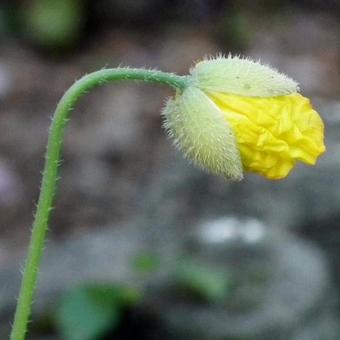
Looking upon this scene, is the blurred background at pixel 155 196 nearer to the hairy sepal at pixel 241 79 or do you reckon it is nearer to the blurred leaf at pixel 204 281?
the blurred leaf at pixel 204 281

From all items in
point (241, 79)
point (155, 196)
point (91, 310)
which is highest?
point (155, 196)

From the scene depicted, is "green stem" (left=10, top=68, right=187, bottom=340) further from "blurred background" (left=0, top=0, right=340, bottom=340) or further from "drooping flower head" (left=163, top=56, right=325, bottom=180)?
"blurred background" (left=0, top=0, right=340, bottom=340)

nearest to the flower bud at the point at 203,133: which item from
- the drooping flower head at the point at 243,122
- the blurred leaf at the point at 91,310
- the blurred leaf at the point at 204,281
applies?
the drooping flower head at the point at 243,122

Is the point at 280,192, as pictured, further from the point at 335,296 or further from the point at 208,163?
the point at 208,163

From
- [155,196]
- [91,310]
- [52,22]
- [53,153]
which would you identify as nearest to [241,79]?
[53,153]

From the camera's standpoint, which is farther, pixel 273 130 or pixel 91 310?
pixel 91 310

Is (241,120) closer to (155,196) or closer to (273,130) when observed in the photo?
(273,130)

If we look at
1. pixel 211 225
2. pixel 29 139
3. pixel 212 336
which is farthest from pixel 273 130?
pixel 29 139
